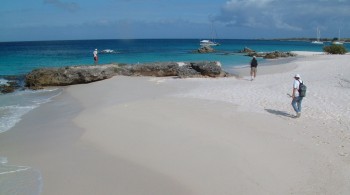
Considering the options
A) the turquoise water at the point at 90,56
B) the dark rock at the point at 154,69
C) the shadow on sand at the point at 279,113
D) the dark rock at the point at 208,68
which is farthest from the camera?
the turquoise water at the point at 90,56

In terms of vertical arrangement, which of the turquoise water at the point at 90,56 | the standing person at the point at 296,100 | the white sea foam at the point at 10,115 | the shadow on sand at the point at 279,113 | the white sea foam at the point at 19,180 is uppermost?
the turquoise water at the point at 90,56

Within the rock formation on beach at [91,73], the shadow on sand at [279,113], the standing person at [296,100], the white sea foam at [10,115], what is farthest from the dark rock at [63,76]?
the standing person at [296,100]

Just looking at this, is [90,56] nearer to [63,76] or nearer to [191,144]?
[63,76]

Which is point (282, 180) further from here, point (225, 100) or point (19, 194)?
point (225, 100)

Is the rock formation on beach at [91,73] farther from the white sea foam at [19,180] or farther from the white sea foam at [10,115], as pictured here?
the white sea foam at [19,180]

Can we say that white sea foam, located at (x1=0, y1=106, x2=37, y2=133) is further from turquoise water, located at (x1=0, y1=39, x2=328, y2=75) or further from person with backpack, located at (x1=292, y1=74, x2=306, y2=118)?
turquoise water, located at (x1=0, y1=39, x2=328, y2=75)

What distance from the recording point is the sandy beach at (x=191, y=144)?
6891 millimetres

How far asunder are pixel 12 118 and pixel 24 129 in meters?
2.19

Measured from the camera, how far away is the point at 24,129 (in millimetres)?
11703

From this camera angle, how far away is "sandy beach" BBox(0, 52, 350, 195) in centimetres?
689

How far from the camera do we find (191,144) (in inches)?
358

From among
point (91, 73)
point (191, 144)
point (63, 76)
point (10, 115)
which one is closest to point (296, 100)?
point (191, 144)

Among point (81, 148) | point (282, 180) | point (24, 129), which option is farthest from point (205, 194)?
point (24, 129)

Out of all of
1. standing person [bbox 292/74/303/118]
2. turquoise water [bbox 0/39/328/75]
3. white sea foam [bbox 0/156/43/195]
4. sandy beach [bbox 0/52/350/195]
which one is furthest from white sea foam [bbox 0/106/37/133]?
turquoise water [bbox 0/39/328/75]
